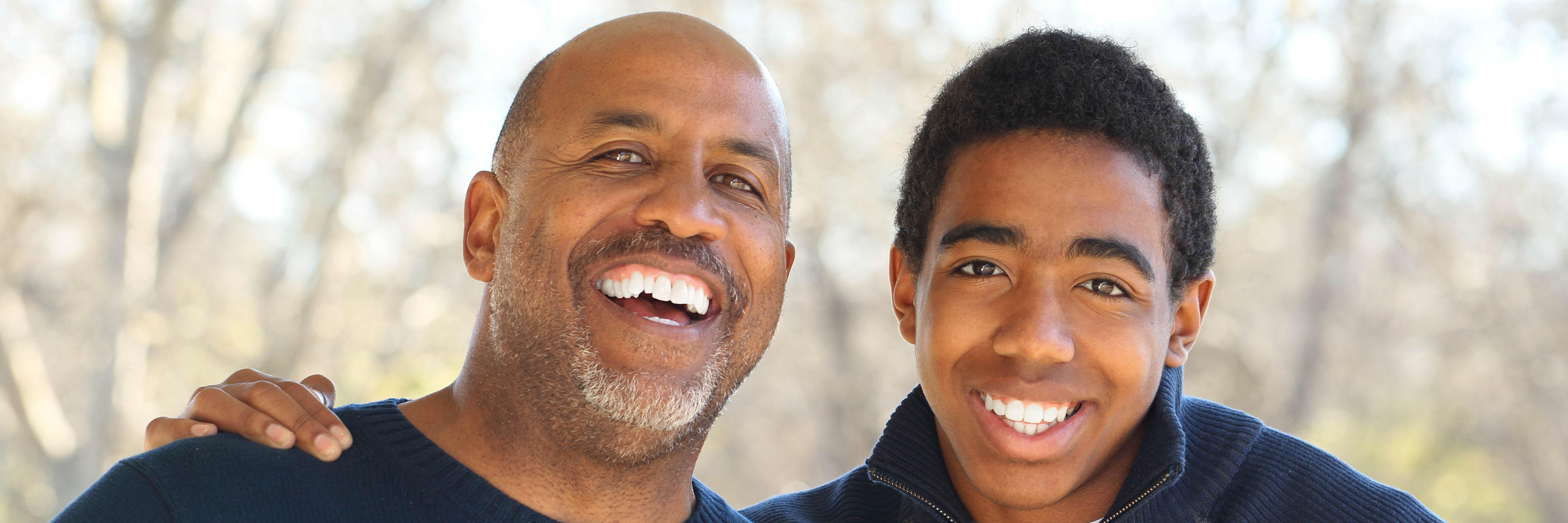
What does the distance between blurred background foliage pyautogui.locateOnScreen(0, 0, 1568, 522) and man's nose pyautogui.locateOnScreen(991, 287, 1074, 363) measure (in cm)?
523

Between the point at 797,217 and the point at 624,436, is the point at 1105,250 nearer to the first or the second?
the point at 624,436

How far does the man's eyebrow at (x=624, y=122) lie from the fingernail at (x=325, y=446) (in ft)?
2.33

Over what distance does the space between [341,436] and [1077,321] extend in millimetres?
1316

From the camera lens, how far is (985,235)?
7.27 ft

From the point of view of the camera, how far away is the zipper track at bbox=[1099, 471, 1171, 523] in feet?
7.19

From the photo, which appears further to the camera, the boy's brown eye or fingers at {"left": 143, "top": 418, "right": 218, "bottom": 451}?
the boy's brown eye

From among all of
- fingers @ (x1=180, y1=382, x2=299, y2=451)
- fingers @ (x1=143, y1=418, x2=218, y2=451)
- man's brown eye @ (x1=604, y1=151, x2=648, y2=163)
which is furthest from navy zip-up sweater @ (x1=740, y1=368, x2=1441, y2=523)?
fingers @ (x1=143, y1=418, x2=218, y2=451)

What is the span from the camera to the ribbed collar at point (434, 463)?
2.12 m

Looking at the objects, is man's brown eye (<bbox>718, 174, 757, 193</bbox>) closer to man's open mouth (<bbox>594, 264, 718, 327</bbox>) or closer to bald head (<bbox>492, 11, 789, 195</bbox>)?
bald head (<bbox>492, 11, 789, 195</bbox>)

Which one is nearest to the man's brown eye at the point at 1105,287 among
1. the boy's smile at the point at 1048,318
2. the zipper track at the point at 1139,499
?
the boy's smile at the point at 1048,318

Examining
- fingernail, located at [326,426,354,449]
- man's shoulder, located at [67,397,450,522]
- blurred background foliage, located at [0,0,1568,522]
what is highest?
blurred background foliage, located at [0,0,1568,522]

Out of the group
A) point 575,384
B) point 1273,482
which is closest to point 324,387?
point 575,384

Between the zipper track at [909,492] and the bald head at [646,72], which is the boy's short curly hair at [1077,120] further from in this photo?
the zipper track at [909,492]

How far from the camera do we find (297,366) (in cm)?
828
